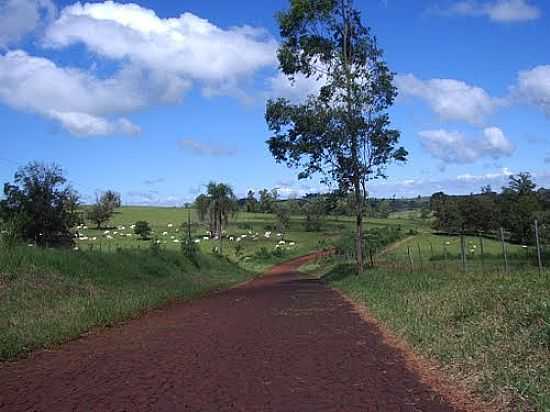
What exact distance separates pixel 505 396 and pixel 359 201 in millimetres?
21001

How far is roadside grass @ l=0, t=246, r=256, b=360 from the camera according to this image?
11.7 metres

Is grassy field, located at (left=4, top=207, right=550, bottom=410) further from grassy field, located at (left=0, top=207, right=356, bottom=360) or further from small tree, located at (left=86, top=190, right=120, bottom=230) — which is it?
small tree, located at (left=86, top=190, right=120, bottom=230)

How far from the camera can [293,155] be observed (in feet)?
89.3

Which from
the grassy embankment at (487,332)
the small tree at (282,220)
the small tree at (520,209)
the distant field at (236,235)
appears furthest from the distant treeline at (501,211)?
the grassy embankment at (487,332)

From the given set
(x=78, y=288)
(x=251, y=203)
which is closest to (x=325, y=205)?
(x=78, y=288)

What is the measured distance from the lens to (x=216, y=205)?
88188 millimetres

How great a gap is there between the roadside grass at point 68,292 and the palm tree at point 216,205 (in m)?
57.0

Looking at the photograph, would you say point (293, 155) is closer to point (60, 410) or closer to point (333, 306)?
point (333, 306)

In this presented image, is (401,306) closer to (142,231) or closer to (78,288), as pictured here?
(78,288)

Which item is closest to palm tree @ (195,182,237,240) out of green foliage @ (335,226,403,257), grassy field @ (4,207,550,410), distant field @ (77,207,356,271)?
distant field @ (77,207,356,271)

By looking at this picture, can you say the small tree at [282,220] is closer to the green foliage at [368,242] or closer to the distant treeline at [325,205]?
the distant treeline at [325,205]

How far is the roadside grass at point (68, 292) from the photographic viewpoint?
11.7m

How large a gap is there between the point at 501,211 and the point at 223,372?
72713 millimetres

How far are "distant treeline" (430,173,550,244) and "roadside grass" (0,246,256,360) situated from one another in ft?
141
